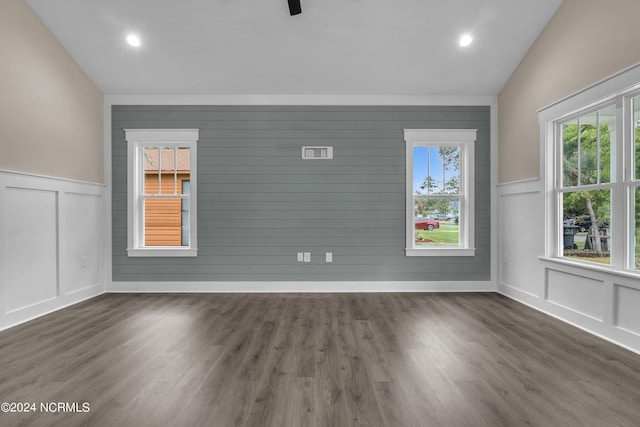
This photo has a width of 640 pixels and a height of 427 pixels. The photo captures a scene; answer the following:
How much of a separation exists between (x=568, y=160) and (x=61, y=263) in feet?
20.0

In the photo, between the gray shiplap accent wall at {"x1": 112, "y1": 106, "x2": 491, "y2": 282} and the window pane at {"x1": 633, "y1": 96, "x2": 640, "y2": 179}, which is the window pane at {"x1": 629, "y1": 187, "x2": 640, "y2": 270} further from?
the gray shiplap accent wall at {"x1": 112, "y1": 106, "x2": 491, "y2": 282}

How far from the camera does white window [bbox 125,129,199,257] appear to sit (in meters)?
4.54

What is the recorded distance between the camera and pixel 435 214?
471 centimetres

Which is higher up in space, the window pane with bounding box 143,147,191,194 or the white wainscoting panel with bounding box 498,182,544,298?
the window pane with bounding box 143,147,191,194

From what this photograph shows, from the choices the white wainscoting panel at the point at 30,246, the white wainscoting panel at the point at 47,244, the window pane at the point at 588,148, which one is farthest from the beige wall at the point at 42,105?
the window pane at the point at 588,148

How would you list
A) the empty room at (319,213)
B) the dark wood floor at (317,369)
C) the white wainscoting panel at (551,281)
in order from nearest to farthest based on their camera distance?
1. the dark wood floor at (317,369)
2. the empty room at (319,213)
3. the white wainscoting panel at (551,281)

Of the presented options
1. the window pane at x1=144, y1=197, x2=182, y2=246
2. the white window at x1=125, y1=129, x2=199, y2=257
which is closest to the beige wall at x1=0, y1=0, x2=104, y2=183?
the white window at x1=125, y1=129, x2=199, y2=257

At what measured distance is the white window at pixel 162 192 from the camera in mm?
4535

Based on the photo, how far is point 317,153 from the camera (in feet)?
15.0

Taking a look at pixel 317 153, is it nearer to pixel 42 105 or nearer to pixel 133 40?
pixel 133 40

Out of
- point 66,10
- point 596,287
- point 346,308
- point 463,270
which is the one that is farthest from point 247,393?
point 66,10

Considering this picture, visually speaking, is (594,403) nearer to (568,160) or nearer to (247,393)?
(247,393)

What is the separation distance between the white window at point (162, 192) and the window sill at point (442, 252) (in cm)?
320

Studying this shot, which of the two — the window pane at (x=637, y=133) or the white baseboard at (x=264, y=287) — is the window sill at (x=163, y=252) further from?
the window pane at (x=637, y=133)
